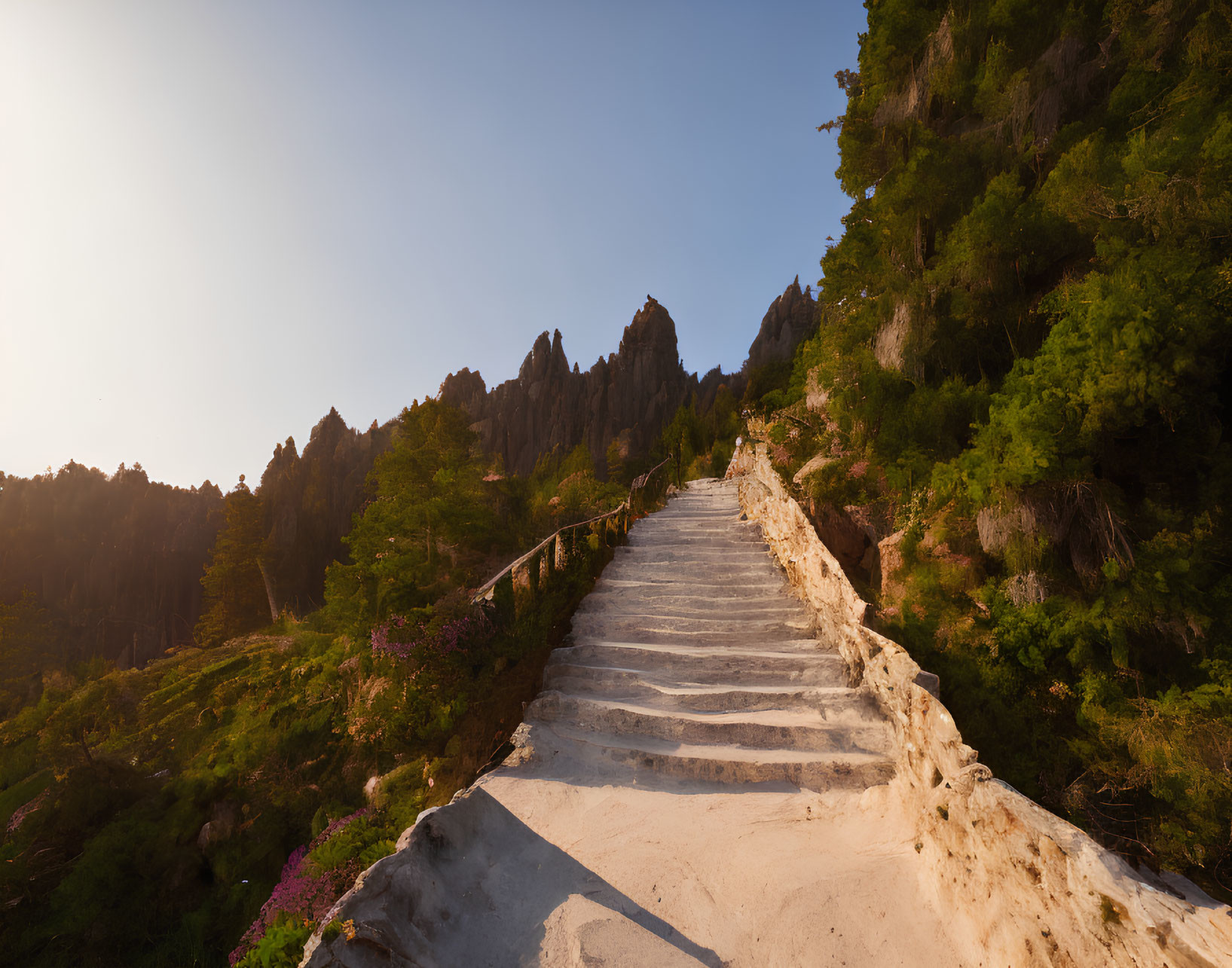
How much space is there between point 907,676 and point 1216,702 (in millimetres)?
4566

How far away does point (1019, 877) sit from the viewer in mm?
2561

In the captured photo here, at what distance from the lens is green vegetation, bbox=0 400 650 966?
5141 mm

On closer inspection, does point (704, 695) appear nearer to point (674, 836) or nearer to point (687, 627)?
point (687, 627)

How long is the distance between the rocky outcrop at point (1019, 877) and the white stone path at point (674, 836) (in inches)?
8.3

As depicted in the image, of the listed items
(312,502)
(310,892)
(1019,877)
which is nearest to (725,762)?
(1019,877)

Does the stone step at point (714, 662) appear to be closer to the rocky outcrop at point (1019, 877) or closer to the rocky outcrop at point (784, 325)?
the rocky outcrop at point (1019, 877)

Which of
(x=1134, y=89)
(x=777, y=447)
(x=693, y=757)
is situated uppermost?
(x=1134, y=89)

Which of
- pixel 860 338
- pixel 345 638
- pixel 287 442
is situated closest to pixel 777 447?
pixel 860 338

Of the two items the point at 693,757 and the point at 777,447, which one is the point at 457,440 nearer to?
the point at 777,447

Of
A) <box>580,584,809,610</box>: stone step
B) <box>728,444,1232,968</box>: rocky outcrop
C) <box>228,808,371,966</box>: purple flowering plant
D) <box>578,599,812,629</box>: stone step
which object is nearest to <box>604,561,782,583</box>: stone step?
<box>580,584,809,610</box>: stone step

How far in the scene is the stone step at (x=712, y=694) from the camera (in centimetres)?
500

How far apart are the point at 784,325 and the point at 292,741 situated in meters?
55.5

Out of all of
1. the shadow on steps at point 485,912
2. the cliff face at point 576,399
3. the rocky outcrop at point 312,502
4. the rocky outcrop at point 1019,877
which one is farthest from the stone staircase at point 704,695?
the cliff face at point 576,399

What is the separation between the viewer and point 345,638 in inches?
480
